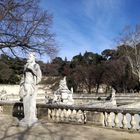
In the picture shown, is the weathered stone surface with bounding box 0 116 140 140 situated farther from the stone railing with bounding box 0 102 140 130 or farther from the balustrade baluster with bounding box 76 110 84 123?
the balustrade baluster with bounding box 76 110 84 123

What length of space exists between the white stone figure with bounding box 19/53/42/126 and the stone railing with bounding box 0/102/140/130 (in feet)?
7.06

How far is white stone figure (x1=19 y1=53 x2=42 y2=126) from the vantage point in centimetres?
1208

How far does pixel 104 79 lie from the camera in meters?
73.2

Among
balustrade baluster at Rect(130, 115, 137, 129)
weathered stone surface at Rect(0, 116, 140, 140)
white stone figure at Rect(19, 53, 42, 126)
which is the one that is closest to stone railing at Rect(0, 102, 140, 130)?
balustrade baluster at Rect(130, 115, 137, 129)

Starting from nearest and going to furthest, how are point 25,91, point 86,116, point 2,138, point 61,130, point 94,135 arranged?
point 2,138, point 94,135, point 61,130, point 25,91, point 86,116

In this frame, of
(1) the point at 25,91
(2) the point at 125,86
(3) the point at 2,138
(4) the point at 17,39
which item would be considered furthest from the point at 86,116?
(2) the point at 125,86

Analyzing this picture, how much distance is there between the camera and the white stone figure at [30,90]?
12.1 meters

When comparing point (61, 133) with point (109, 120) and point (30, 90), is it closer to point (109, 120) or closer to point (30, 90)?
point (30, 90)

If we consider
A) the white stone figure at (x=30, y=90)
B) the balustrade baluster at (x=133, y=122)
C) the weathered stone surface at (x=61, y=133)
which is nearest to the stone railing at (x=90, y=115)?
the balustrade baluster at (x=133, y=122)

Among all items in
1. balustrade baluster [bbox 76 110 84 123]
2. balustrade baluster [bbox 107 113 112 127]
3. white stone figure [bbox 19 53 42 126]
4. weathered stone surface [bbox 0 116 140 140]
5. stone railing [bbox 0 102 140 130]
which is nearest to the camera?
weathered stone surface [bbox 0 116 140 140]

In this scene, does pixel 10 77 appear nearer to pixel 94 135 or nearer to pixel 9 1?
pixel 9 1

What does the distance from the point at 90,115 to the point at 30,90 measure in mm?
2579

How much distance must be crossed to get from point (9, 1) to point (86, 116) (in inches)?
316

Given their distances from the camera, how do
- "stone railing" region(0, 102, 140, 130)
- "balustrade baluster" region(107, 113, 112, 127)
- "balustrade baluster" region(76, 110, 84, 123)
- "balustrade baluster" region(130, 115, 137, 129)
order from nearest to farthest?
"balustrade baluster" region(130, 115, 137, 129)
"stone railing" region(0, 102, 140, 130)
"balustrade baluster" region(107, 113, 112, 127)
"balustrade baluster" region(76, 110, 84, 123)
